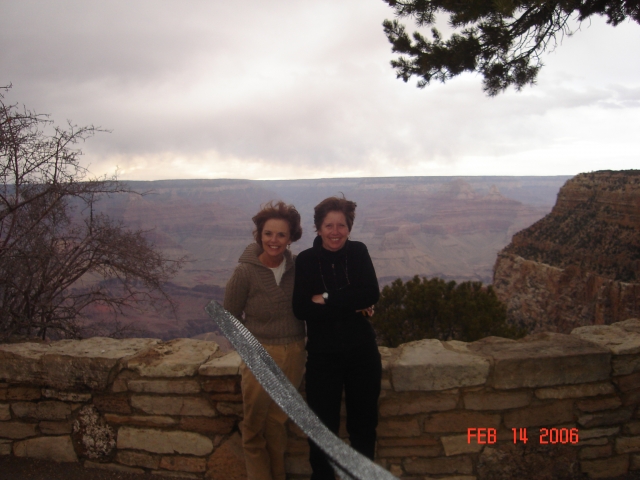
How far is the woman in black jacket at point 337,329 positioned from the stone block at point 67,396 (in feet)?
5.34

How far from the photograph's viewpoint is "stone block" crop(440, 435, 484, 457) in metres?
2.62

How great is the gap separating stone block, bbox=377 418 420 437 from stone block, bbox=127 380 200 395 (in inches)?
48.4

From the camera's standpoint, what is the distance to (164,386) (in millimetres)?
2713

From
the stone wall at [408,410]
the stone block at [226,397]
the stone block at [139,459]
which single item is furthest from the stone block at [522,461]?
the stone block at [139,459]

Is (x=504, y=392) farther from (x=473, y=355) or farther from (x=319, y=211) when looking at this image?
(x=319, y=211)

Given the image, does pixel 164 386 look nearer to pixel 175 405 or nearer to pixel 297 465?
pixel 175 405

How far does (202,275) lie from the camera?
212 feet

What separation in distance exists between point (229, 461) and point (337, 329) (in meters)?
1.25

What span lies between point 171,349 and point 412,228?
88.5 m

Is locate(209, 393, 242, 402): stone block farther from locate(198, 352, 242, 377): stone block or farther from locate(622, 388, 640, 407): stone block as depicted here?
locate(622, 388, 640, 407): stone block

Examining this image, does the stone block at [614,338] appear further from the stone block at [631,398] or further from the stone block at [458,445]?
the stone block at [458,445]

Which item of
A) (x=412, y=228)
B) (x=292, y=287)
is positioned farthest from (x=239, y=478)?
(x=412, y=228)

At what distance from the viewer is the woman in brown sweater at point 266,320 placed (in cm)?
238

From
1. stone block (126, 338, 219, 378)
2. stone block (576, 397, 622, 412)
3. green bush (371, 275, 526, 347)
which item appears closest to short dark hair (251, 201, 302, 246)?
stone block (126, 338, 219, 378)
